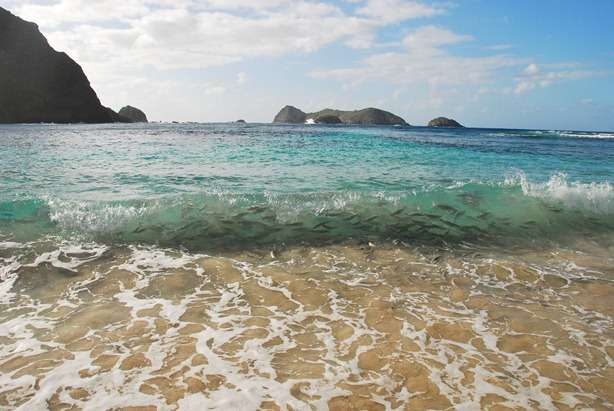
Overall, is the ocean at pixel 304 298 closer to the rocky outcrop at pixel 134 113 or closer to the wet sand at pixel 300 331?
the wet sand at pixel 300 331

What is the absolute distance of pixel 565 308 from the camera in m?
6.00

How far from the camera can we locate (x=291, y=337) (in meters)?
5.07

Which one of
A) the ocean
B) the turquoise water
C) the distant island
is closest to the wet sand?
the ocean

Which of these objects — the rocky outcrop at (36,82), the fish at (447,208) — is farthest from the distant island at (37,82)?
the fish at (447,208)

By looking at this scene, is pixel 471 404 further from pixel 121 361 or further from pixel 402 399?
pixel 121 361

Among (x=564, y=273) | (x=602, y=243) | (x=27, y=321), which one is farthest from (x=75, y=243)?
(x=602, y=243)

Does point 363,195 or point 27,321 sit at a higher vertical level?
point 363,195

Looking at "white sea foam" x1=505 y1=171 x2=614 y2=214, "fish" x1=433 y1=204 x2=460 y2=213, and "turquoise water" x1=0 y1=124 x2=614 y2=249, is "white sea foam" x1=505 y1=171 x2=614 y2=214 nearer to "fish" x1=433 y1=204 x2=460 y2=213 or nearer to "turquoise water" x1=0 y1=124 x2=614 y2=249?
"turquoise water" x1=0 y1=124 x2=614 y2=249

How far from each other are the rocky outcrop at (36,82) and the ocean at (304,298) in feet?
387

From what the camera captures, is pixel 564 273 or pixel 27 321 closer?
pixel 27 321

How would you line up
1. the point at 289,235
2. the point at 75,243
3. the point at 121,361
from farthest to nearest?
the point at 289,235, the point at 75,243, the point at 121,361

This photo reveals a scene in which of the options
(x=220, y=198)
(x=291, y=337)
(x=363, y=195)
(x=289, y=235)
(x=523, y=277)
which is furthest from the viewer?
(x=363, y=195)

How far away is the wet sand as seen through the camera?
12.9ft

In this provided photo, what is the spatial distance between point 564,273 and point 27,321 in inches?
363
